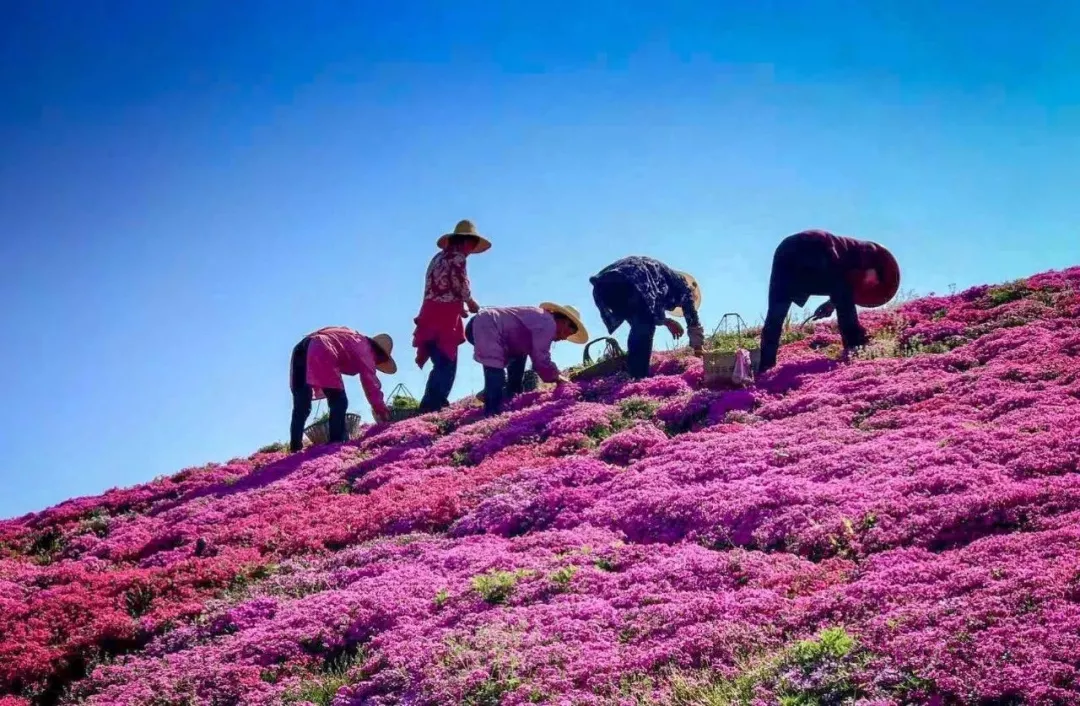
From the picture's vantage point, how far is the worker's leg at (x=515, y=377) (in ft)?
68.7

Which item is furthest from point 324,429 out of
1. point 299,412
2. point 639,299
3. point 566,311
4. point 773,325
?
point 773,325

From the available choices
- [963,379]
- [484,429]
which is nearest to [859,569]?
[963,379]

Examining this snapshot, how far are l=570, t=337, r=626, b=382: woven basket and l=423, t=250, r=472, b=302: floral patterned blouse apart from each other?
3.04 m

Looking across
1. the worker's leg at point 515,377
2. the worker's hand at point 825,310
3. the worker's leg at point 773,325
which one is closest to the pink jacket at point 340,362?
the worker's leg at point 515,377

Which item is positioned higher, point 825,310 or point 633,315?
point 633,315

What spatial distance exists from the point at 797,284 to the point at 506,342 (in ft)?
19.3

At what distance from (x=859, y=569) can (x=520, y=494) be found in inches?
229

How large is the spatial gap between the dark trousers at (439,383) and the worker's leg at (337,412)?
1970mm

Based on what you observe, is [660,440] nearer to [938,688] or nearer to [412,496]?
[412,496]

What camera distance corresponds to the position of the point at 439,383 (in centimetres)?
2169

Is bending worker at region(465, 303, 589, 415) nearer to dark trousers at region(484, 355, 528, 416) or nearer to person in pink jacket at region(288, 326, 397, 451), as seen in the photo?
dark trousers at region(484, 355, 528, 416)

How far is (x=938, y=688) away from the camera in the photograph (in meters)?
6.11

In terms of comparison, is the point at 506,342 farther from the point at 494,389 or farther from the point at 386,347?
the point at 386,347

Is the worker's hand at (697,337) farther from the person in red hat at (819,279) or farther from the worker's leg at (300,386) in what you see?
the worker's leg at (300,386)
